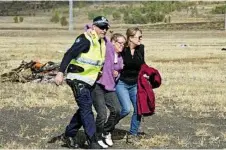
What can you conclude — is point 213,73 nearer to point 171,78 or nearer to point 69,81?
point 171,78

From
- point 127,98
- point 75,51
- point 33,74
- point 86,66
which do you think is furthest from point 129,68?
point 33,74

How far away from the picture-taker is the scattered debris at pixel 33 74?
1638 centimetres

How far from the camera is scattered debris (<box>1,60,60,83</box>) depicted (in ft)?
53.7

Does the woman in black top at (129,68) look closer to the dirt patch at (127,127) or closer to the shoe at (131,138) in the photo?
the shoe at (131,138)

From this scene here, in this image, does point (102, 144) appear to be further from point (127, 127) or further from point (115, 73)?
point (127, 127)

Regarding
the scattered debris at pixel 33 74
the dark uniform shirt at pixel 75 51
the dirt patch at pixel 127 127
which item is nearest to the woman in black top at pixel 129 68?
the dirt patch at pixel 127 127

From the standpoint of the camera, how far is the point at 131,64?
9.16 meters

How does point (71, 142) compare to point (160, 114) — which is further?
point (160, 114)

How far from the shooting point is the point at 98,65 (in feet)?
26.9

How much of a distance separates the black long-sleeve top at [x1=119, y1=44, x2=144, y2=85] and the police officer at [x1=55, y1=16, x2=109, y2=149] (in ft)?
2.86

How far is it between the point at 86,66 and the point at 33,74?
29.2 feet

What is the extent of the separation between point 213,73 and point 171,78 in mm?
2078

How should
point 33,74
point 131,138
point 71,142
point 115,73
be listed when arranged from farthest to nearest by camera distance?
point 33,74
point 131,138
point 115,73
point 71,142

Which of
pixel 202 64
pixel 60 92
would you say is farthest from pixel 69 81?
pixel 202 64
